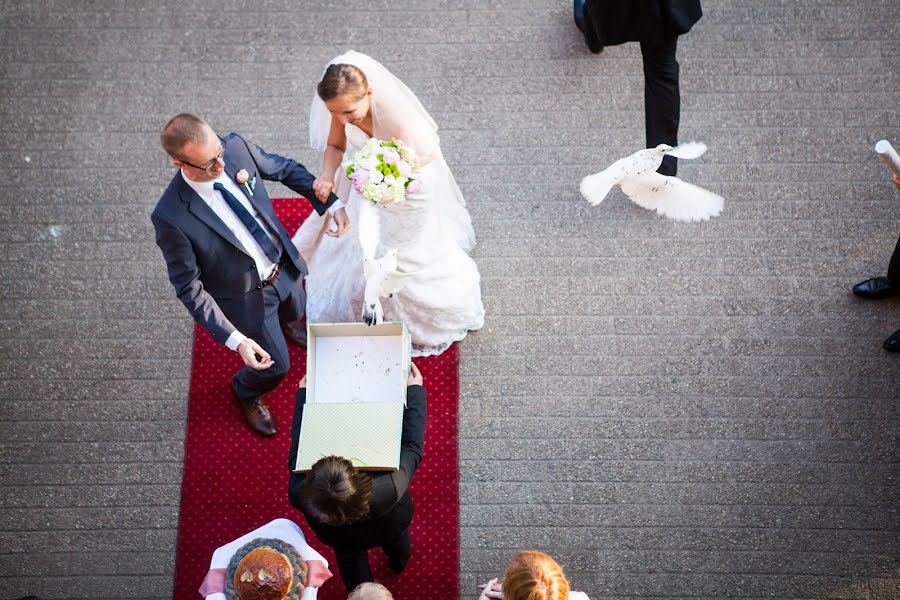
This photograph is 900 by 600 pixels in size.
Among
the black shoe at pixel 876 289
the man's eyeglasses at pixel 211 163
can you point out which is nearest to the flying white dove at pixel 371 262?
the man's eyeglasses at pixel 211 163

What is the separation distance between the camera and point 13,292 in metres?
3.83

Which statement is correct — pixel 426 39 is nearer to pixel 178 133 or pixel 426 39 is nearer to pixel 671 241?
pixel 671 241

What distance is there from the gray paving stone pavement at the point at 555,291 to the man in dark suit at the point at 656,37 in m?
0.24

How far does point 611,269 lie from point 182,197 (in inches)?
82.2

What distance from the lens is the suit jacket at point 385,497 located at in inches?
97.4

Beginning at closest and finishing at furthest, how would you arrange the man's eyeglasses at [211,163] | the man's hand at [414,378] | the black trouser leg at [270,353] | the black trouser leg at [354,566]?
1. the man's eyeglasses at [211,163]
2. the black trouser leg at [354,566]
3. the man's hand at [414,378]
4. the black trouser leg at [270,353]

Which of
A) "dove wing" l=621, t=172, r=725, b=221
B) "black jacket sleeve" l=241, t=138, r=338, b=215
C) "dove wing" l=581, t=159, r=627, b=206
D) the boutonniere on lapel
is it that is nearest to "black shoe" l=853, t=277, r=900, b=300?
"dove wing" l=621, t=172, r=725, b=221

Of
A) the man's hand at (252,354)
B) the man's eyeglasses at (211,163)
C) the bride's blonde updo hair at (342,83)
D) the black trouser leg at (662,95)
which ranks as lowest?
the man's hand at (252,354)

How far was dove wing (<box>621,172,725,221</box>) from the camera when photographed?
11.1 ft

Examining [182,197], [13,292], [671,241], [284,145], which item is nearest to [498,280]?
[671,241]

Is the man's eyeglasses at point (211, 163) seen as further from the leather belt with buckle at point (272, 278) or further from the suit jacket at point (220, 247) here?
the leather belt with buckle at point (272, 278)

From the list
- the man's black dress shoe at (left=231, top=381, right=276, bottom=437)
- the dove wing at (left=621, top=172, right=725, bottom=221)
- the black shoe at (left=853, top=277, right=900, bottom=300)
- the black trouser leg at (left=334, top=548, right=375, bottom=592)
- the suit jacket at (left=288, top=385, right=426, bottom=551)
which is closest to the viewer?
the suit jacket at (left=288, top=385, right=426, bottom=551)

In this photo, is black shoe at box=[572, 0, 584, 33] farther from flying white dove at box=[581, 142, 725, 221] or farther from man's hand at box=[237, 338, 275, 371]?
man's hand at box=[237, 338, 275, 371]

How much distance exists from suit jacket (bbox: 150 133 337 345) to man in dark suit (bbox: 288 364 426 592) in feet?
1.42
